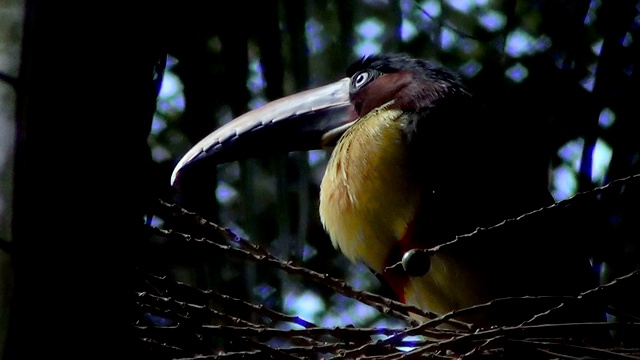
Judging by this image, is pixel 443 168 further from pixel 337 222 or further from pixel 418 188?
pixel 337 222

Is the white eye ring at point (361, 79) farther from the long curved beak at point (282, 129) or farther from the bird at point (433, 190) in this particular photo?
the bird at point (433, 190)

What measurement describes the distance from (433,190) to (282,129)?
0.42 metres

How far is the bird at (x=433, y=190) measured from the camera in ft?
6.17

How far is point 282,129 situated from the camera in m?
2.15

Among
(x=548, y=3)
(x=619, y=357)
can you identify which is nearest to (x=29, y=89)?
(x=619, y=357)

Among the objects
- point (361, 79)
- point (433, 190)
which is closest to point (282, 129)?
point (361, 79)

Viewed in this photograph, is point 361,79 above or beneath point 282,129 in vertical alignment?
above

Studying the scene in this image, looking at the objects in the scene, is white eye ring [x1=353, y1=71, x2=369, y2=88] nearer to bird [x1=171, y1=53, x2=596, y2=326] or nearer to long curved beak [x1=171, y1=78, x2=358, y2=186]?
long curved beak [x1=171, y1=78, x2=358, y2=186]

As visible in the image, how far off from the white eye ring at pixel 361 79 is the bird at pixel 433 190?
5.0 inches

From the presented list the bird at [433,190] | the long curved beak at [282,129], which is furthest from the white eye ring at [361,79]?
the bird at [433,190]

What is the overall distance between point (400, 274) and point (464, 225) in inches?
7.2

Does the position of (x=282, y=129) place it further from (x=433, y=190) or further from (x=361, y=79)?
(x=433, y=190)

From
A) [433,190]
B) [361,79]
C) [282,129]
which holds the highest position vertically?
[361,79]

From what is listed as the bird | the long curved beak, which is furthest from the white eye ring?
the bird
